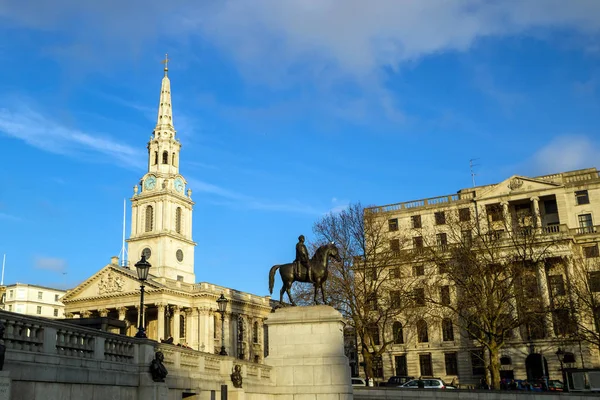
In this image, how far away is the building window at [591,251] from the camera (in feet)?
207

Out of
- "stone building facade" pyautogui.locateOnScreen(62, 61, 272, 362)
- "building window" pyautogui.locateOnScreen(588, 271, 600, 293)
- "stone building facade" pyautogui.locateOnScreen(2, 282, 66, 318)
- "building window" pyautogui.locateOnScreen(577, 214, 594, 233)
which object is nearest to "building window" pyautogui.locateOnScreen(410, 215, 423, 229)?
"building window" pyautogui.locateOnScreen(577, 214, 594, 233)

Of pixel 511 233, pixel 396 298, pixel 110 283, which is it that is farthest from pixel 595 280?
pixel 110 283

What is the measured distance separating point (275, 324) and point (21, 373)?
44.1 feet

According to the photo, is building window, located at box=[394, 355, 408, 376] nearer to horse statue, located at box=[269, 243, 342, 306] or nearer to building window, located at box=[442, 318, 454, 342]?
building window, located at box=[442, 318, 454, 342]

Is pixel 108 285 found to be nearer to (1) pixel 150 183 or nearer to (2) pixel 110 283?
(2) pixel 110 283

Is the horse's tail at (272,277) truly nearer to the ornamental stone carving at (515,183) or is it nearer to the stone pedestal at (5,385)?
the stone pedestal at (5,385)

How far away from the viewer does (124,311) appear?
8100 cm

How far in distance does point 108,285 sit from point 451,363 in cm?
4643

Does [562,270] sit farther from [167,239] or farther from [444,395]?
[167,239]

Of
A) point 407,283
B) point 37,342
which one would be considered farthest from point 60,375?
point 407,283

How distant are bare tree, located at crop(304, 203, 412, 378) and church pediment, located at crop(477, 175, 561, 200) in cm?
Answer: 2036

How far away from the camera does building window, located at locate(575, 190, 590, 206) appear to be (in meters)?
66.1

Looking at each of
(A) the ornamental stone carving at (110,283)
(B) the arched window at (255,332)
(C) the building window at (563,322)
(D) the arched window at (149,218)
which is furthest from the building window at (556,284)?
(D) the arched window at (149,218)

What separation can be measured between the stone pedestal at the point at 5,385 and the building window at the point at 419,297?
38646 millimetres
